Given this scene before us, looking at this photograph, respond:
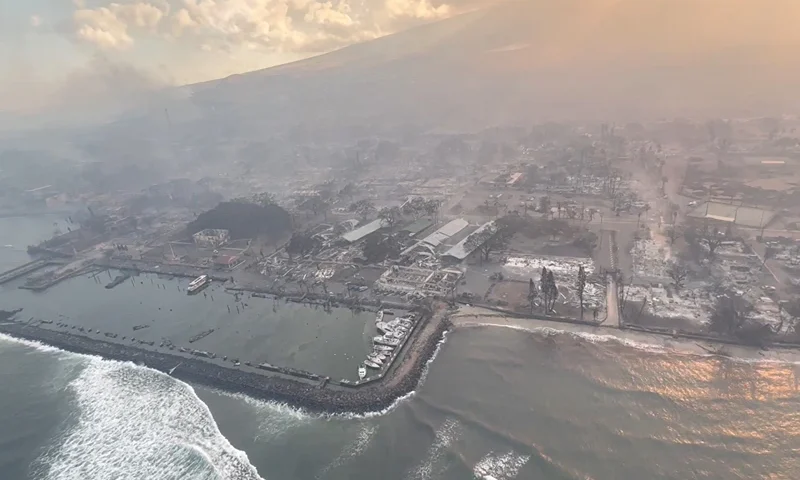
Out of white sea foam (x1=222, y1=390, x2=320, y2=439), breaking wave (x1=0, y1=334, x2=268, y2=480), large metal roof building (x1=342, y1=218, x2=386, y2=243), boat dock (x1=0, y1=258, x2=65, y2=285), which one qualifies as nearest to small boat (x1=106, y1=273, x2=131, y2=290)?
boat dock (x1=0, y1=258, x2=65, y2=285)

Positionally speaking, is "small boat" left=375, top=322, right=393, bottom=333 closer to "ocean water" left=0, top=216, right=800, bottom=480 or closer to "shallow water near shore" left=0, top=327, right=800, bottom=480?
"shallow water near shore" left=0, top=327, right=800, bottom=480

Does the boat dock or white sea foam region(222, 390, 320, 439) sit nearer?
white sea foam region(222, 390, 320, 439)

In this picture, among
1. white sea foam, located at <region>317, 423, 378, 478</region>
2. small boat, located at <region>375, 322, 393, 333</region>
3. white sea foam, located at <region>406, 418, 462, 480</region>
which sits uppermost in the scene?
small boat, located at <region>375, 322, 393, 333</region>

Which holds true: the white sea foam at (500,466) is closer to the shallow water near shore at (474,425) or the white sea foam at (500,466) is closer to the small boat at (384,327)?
the shallow water near shore at (474,425)

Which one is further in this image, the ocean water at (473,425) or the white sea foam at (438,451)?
the ocean water at (473,425)

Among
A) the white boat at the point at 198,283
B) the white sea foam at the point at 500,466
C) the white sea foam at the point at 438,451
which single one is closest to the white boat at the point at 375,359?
the white sea foam at the point at 438,451

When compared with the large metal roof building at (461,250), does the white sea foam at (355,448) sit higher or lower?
lower

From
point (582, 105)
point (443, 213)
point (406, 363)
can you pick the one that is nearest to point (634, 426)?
point (406, 363)
